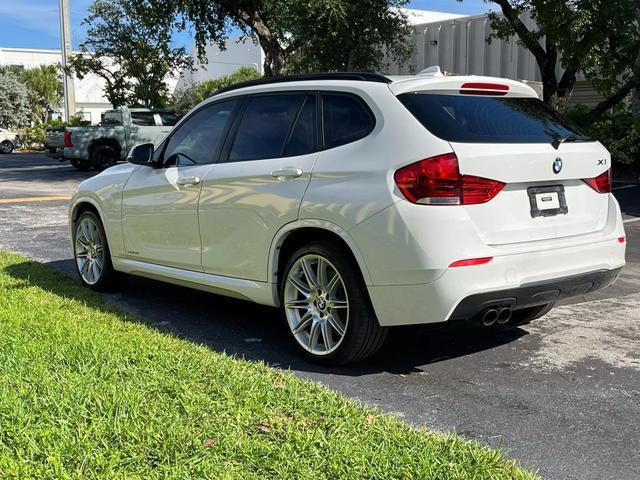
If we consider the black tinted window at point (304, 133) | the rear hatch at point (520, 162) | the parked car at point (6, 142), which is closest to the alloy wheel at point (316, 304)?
the black tinted window at point (304, 133)

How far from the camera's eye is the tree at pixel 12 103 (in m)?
55.3

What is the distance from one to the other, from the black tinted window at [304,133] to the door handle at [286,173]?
5.3 inches

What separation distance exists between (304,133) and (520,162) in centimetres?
144

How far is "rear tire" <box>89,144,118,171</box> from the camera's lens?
23375 mm

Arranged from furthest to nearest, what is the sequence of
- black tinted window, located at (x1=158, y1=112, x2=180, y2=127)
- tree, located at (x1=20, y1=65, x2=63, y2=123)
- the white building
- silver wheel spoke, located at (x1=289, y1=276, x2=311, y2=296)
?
the white building, tree, located at (x1=20, y1=65, x2=63, y2=123), black tinted window, located at (x1=158, y1=112, x2=180, y2=127), silver wheel spoke, located at (x1=289, y1=276, x2=311, y2=296)

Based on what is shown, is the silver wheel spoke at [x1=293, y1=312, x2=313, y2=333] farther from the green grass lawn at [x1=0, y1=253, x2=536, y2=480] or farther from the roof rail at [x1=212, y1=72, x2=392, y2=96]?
the roof rail at [x1=212, y1=72, x2=392, y2=96]

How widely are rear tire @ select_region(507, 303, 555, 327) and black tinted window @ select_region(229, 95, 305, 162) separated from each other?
222 centimetres

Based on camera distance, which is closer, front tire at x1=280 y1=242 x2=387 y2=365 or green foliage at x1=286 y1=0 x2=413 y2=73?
front tire at x1=280 y1=242 x2=387 y2=365

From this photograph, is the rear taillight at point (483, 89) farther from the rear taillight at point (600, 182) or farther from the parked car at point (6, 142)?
the parked car at point (6, 142)

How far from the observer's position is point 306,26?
21.1m

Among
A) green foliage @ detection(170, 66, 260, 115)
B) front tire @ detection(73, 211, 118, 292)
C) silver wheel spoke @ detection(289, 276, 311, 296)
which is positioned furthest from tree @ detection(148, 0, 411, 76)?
green foliage @ detection(170, 66, 260, 115)

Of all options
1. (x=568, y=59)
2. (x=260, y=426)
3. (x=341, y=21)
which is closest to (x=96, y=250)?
(x=260, y=426)

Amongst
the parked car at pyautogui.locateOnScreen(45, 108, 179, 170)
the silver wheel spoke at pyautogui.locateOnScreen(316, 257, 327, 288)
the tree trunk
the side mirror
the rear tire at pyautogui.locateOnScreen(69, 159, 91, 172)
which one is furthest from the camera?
the rear tire at pyautogui.locateOnScreen(69, 159, 91, 172)

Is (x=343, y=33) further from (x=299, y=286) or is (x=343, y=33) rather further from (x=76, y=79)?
(x=76, y=79)
